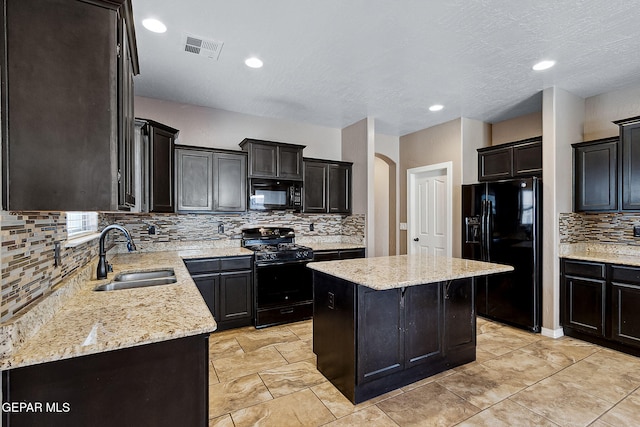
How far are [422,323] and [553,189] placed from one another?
2330 millimetres

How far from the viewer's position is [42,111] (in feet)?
3.66

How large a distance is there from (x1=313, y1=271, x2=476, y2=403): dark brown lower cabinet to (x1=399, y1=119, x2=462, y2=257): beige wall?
219cm

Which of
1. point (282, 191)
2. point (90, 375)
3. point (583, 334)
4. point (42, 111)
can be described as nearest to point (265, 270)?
point (282, 191)

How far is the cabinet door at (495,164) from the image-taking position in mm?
4016

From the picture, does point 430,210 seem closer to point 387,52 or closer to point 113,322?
point 387,52

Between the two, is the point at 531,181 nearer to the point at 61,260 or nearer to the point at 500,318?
the point at 500,318

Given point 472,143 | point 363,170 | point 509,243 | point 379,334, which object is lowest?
point 379,334

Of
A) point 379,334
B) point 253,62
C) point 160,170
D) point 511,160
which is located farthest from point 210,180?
point 511,160

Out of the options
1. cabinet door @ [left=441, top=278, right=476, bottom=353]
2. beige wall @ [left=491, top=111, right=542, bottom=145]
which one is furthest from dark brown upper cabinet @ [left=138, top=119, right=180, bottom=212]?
beige wall @ [left=491, top=111, right=542, bottom=145]

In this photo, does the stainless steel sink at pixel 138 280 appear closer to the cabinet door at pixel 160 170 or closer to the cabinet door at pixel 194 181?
the cabinet door at pixel 160 170

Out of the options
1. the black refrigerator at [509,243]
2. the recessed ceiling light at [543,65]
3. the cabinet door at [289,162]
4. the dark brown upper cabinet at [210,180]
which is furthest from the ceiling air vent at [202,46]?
the black refrigerator at [509,243]

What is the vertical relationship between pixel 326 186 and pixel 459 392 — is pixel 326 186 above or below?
above

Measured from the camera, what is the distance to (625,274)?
296 centimetres

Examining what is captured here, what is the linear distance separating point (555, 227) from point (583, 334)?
1186 mm
